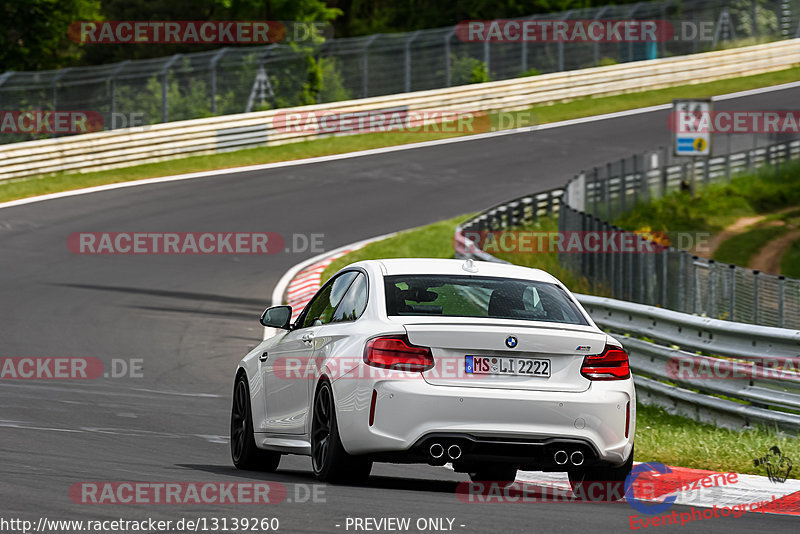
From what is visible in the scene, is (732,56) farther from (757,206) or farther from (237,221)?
(237,221)

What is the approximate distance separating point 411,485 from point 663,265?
7.13m

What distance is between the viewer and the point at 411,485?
347 inches

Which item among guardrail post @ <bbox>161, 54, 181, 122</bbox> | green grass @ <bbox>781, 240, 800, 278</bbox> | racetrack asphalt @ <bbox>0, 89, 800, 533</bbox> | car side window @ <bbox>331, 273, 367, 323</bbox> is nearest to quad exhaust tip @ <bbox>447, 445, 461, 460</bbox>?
racetrack asphalt @ <bbox>0, 89, 800, 533</bbox>

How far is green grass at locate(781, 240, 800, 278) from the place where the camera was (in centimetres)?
2699

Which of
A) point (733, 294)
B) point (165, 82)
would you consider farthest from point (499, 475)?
point (165, 82)

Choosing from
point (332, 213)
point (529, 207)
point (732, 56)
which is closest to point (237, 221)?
point (332, 213)

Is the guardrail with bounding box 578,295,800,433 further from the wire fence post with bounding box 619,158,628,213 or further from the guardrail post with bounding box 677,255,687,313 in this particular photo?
the wire fence post with bounding box 619,158,628,213

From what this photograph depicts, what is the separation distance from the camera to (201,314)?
1980 centimetres

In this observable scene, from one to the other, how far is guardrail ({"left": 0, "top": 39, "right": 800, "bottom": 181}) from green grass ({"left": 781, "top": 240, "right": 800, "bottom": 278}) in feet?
44.4

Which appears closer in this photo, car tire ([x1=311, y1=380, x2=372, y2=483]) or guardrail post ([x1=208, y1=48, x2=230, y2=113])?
car tire ([x1=311, y1=380, x2=372, y2=483])

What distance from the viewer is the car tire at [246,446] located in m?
9.60

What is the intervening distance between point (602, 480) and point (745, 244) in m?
22.8

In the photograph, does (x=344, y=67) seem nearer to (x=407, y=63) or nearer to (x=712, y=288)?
(x=407, y=63)

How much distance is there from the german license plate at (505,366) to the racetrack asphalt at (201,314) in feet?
2.40
